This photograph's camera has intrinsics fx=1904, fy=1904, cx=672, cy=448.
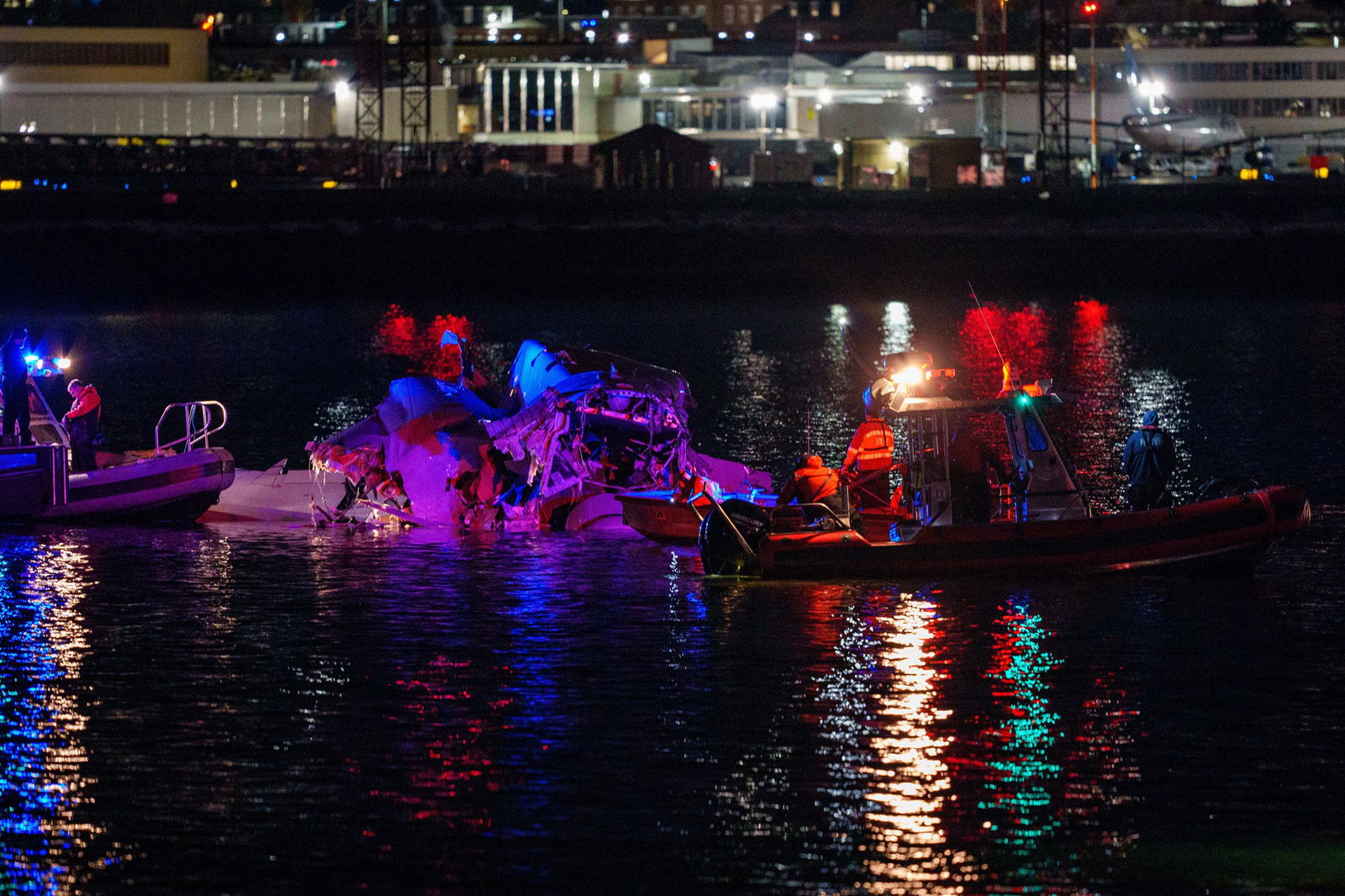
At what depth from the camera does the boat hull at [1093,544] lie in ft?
69.5

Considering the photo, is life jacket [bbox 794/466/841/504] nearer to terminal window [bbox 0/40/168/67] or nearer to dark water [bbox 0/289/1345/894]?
dark water [bbox 0/289/1345/894]

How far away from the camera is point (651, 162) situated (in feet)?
308

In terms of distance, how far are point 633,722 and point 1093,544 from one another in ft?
23.1

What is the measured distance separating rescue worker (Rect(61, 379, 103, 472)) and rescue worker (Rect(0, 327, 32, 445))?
62 cm

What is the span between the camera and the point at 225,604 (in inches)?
856

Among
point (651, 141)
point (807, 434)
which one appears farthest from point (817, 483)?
point (651, 141)

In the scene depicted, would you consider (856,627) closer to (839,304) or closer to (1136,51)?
(839,304)

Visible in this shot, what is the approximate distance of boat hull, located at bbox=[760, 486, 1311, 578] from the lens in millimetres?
21172

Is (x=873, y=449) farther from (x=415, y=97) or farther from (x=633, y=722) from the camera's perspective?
(x=415, y=97)

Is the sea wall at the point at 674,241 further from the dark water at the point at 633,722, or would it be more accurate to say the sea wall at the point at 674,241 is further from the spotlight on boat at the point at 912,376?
the spotlight on boat at the point at 912,376

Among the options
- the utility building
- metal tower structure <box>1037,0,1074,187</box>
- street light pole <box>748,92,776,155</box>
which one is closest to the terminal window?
the utility building

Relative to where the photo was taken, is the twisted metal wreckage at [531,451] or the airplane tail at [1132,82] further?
the airplane tail at [1132,82]

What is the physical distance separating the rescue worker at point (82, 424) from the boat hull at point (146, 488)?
36 cm

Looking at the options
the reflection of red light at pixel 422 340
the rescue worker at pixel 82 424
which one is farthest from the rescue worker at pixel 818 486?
the reflection of red light at pixel 422 340
